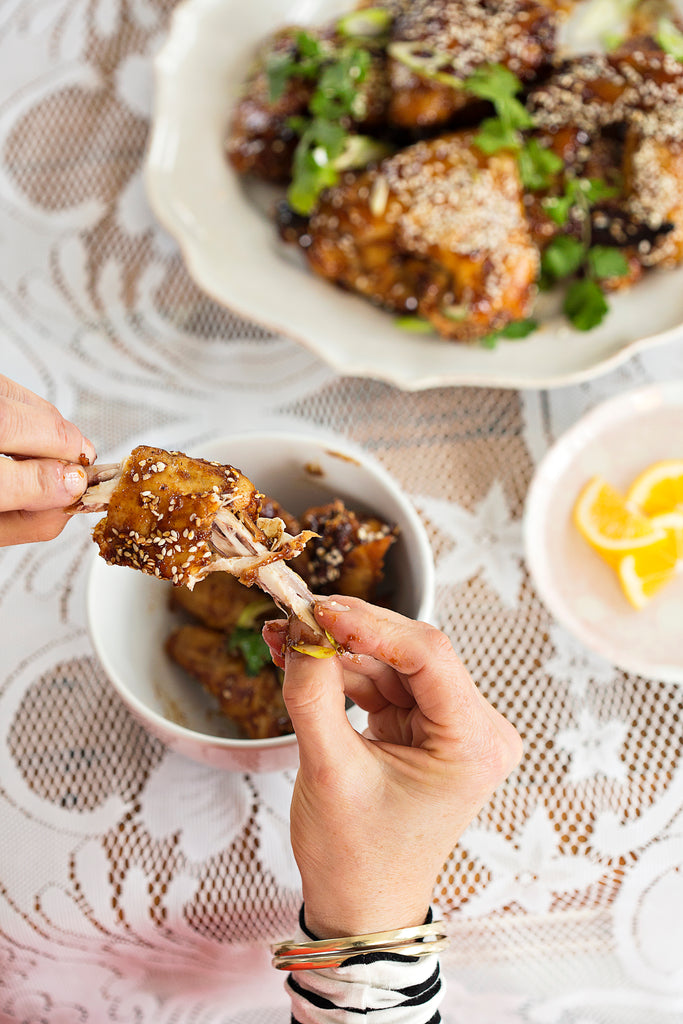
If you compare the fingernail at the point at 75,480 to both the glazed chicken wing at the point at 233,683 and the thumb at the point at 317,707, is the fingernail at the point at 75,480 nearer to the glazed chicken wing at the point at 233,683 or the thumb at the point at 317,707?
the thumb at the point at 317,707

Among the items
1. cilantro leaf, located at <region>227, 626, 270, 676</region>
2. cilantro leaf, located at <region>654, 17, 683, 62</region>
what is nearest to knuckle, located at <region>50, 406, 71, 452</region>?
cilantro leaf, located at <region>227, 626, 270, 676</region>

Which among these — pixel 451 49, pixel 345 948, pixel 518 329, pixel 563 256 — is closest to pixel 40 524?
pixel 345 948

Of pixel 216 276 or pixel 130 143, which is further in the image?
pixel 130 143

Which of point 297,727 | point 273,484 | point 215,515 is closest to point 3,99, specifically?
point 273,484

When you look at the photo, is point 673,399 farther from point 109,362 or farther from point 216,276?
point 109,362

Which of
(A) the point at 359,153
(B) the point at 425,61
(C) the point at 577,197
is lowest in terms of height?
(C) the point at 577,197

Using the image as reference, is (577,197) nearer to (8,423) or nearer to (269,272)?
(269,272)

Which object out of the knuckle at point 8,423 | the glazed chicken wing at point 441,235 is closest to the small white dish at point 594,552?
the glazed chicken wing at point 441,235
